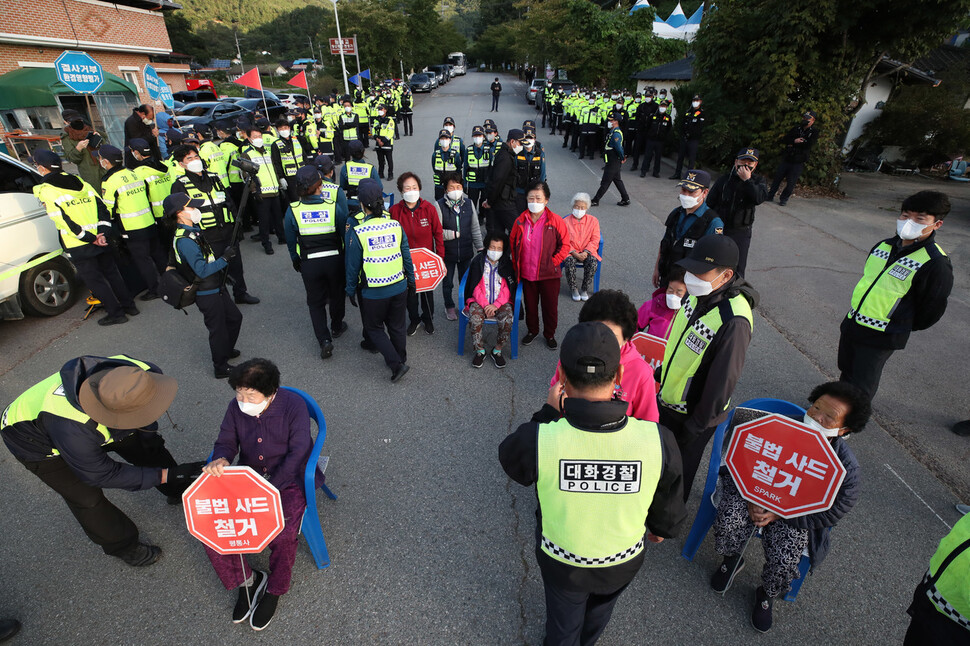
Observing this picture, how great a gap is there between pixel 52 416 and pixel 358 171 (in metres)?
5.39

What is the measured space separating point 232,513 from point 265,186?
21.1 feet

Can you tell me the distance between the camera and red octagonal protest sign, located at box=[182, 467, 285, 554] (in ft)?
8.19

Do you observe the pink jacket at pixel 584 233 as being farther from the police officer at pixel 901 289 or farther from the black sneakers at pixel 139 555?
the black sneakers at pixel 139 555

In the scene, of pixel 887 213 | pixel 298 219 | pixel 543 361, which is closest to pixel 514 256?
pixel 543 361

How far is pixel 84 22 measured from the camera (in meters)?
18.9

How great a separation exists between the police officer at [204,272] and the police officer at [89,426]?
1.80m

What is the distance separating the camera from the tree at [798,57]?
10055mm

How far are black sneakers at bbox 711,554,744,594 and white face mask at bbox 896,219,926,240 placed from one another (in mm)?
2702

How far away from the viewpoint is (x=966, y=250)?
335 inches

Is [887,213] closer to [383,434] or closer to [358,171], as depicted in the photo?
[358,171]

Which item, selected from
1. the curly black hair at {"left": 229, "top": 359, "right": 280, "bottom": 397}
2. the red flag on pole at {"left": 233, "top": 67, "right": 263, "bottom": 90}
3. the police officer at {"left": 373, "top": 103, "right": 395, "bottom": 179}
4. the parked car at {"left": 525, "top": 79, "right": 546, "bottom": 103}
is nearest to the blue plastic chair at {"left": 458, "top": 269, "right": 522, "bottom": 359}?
the curly black hair at {"left": 229, "top": 359, "right": 280, "bottom": 397}

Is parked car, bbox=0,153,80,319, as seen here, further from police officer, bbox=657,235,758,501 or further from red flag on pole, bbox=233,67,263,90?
red flag on pole, bbox=233,67,263,90

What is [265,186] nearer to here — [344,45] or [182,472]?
[182,472]

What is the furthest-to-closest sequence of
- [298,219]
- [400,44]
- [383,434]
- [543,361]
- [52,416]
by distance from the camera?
[400,44], [543,361], [298,219], [383,434], [52,416]
